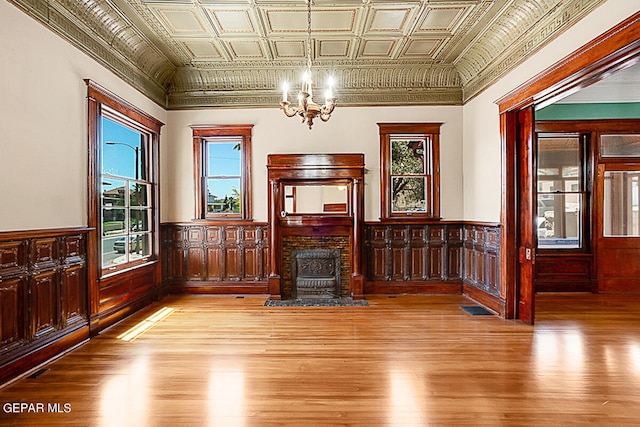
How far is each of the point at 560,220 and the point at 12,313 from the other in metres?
7.48

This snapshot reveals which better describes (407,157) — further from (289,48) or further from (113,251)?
(113,251)

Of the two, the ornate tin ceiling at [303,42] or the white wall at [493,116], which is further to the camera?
the ornate tin ceiling at [303,42]

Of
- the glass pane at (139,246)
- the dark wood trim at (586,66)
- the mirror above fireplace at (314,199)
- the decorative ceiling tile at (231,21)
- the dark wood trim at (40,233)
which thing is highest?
the decorative ceiling tile at (231,21)

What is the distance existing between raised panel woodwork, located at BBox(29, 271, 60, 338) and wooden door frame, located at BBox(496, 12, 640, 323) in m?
5.02

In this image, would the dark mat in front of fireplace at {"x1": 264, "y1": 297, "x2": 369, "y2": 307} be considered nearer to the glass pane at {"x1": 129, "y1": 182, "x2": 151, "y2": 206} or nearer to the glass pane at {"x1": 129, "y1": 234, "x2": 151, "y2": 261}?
the glass pane at {"x1": 129, "y1": 234, "x2": 151, "y2": 261}

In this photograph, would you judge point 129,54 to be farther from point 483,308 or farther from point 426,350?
point 483,308

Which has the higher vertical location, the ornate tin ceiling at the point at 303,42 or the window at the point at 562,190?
the ornate tin ceiling at the point at 303,42

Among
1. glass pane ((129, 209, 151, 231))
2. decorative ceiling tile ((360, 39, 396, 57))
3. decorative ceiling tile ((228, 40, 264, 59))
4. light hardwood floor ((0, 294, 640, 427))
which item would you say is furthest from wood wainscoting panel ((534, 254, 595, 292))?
glass pane ((129, 209, 151, 231))

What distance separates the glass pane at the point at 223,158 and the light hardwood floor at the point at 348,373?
244 cm

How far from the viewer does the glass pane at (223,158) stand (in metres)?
6.13

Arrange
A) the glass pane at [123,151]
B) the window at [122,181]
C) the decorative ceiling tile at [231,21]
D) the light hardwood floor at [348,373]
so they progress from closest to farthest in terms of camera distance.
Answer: the light hardwood floor at [348,373], the window at [122,181], the decorative ceiling tile at [231,21], the glass pane at [123,151]

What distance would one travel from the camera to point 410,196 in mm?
6117

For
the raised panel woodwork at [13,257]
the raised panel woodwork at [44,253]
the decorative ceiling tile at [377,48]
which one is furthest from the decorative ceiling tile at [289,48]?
the raised panel woodwork at [13,257]

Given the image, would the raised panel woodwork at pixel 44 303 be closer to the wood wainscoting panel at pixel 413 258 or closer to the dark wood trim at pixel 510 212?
the wood wainscoting panel at pixel 413 258
